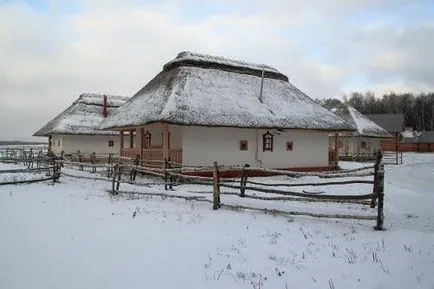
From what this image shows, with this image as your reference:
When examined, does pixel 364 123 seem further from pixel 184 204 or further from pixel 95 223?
pixel 95 223

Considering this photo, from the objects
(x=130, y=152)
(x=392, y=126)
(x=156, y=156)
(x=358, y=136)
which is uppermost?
(x=392, y=126)

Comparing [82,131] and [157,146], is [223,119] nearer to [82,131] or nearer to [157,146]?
[157,146]

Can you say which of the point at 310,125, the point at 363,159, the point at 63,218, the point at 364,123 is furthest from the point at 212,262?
the point at 364,123

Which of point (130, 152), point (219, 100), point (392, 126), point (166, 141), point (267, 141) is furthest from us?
point (392, 126)

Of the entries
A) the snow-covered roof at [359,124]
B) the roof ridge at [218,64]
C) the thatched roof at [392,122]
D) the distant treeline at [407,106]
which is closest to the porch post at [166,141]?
Result: the roof ridge at [218,64]

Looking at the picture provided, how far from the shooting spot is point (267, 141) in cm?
2256

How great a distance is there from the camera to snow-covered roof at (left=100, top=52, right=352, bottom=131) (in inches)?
780

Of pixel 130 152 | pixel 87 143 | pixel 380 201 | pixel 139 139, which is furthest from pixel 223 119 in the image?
pixel 87 143

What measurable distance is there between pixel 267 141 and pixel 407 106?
8434cm

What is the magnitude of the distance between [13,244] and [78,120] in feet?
96.5

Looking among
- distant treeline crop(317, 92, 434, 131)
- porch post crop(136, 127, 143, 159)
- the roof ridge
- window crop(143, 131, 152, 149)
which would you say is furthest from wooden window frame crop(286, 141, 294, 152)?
distant treeline crop(317, 92, 434, 131)

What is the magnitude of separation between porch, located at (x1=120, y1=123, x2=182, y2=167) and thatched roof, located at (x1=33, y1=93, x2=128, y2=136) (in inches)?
417

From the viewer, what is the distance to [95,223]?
8852mm

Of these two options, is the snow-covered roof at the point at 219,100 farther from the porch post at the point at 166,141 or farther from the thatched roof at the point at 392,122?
the thatched roof at the point at 392,122
